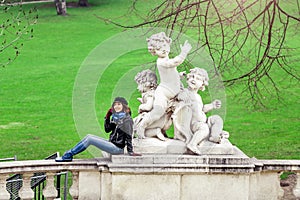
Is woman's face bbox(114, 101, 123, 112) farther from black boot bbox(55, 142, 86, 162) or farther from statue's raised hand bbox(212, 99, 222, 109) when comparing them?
statue's raised hand bbox(212, 99, 222, 109)

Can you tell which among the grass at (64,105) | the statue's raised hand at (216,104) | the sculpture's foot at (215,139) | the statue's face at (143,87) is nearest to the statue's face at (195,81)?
the statue's raised hand at (216,104)

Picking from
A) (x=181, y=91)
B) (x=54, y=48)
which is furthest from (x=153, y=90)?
(x=54, y=48)

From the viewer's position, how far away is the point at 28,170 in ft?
40.9

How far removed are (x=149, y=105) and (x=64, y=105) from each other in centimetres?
1595

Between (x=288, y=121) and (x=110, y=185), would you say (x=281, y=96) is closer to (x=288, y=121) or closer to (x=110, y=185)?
(x=288, y=121)

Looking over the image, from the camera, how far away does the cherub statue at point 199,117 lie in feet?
41.8

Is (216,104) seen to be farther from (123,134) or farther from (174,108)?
(123,134)

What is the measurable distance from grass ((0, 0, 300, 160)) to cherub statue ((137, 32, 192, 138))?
8.75 metres

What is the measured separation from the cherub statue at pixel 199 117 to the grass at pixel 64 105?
28.0ft

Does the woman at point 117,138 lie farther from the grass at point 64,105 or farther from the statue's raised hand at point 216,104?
the grass at point 64,105

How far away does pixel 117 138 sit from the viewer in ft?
41.5

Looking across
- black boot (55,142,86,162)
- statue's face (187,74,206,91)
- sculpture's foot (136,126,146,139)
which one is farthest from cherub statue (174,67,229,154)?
black boot (55,142,86,162)

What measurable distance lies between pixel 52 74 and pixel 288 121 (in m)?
10.9

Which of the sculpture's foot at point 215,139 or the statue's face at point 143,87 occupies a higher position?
the statue's face at point 143,87
